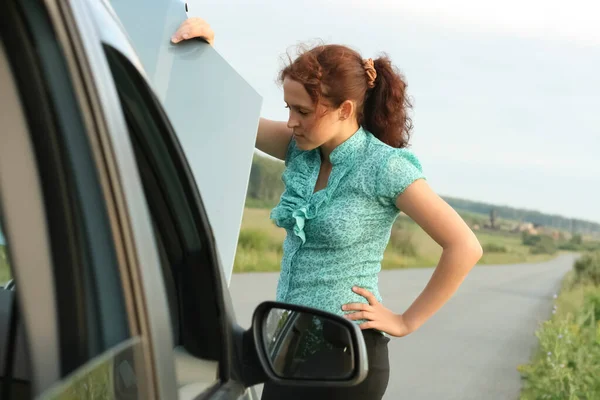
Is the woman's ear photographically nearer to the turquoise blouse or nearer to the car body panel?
the turquoise blouse

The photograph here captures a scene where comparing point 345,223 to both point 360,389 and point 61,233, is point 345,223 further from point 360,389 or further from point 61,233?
point 61,233

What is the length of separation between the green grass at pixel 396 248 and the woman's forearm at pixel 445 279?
3851 millimetres

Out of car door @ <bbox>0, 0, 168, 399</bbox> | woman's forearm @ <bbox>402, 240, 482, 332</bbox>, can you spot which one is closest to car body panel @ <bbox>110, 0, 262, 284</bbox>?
woman's forearm @ <bbox>402, 240, 482, 332</bbox>

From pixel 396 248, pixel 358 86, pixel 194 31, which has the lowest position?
pixel 396 248

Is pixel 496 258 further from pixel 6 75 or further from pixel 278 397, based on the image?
pixel 6 75

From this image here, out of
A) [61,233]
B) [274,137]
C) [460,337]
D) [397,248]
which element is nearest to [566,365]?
[460,337]

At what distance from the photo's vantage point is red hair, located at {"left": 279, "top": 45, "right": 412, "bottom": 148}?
121 inches

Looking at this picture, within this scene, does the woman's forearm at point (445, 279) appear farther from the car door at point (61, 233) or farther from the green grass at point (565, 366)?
the green grass at point (565, 366)

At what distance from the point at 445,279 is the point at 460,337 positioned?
8.15m

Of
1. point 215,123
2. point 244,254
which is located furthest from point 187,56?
point 244,254

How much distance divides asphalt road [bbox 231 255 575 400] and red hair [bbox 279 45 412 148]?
15.0 feet

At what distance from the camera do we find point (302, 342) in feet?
7.00

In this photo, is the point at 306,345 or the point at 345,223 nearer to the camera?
the point at 306,345

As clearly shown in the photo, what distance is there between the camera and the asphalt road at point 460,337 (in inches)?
323
